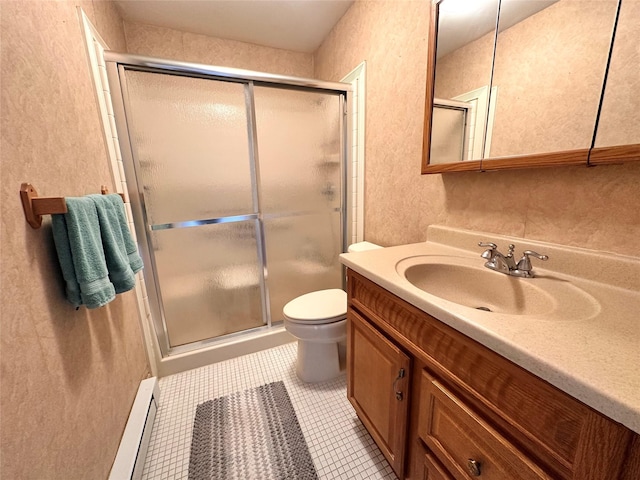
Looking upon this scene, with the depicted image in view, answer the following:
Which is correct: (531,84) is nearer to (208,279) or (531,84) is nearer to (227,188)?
(227,188)

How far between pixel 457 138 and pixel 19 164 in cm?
139

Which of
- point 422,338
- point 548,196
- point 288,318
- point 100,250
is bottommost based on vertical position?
point 288,318

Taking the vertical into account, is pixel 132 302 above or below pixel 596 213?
below

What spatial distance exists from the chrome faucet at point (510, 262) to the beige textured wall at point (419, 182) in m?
0.11

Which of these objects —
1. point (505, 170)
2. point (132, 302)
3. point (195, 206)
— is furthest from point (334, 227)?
point (132, 302)

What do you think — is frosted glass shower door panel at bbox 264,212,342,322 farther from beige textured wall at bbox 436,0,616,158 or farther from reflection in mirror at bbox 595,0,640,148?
reflection in mirror at bbox 595,0,640,148

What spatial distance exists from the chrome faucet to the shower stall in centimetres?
114

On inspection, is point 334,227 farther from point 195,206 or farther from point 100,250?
point 100,250

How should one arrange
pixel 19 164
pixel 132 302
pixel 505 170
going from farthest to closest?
1. pixel 132 302
2. pixel 505 170
3. pixel 19 164

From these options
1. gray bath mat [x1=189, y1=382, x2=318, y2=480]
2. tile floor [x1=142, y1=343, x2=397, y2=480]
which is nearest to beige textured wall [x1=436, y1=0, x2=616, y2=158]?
tile floor [x1=142, y1=343, x2=397, y2=480]

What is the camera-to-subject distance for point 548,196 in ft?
2.54

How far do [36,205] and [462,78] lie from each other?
1.43 meters

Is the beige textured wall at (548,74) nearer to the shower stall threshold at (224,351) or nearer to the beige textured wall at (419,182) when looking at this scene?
the beige textured wall at (419,182)

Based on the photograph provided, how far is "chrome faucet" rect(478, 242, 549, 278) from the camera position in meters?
0.76
